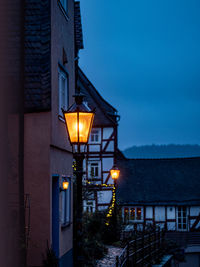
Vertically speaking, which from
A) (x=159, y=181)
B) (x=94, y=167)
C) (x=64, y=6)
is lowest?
(x=159, y=181)

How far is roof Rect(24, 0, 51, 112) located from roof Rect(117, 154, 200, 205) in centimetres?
2408

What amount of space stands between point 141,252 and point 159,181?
911 inches

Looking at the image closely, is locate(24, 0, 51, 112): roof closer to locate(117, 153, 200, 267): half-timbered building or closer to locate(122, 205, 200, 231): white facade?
locate(117, 153, 200, 267): half-timbered building

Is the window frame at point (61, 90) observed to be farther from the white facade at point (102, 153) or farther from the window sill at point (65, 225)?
the white facade at point (102, 153)

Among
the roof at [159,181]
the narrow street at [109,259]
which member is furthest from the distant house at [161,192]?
the narrow street at [109,259]

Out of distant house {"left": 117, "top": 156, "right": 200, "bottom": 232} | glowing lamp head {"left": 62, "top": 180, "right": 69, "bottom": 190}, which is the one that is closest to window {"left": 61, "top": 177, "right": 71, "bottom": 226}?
glowing lamp head {"left": 62, "top": 180, "right": 69, "bottom": 190}

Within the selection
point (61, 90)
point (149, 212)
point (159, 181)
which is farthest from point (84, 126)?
point (159, 181)

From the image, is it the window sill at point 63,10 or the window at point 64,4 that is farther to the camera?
the window at point 64,4

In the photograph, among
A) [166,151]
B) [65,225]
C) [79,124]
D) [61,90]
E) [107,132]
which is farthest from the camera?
[166,151]

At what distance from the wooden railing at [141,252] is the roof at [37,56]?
4158 millimetres

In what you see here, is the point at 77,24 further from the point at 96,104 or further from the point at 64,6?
the point at 96,104

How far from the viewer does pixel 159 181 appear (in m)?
37.1

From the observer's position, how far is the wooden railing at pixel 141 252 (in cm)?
1219

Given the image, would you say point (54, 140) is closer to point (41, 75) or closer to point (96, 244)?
point (41, 75)
